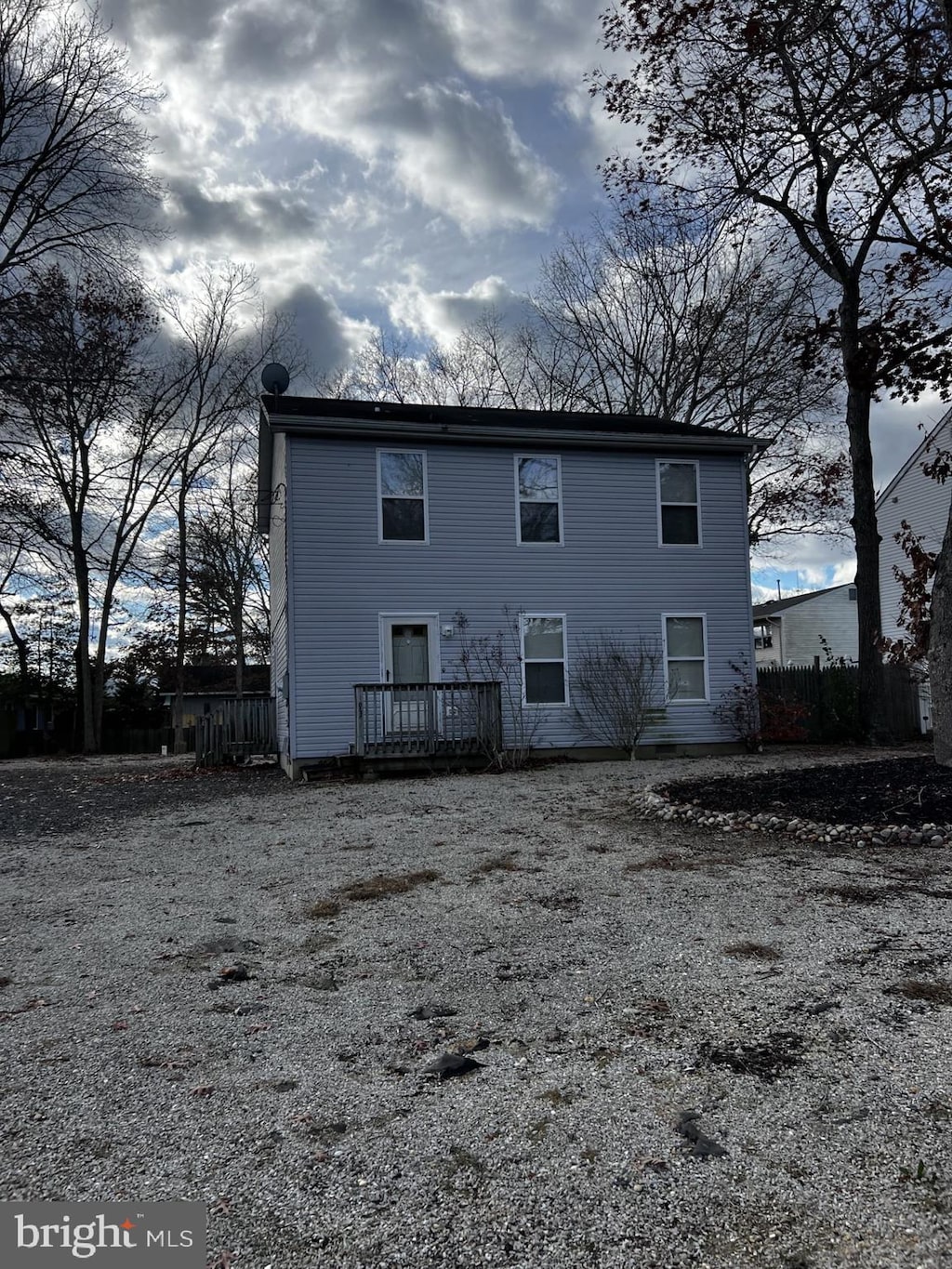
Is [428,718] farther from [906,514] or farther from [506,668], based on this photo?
[906,514]

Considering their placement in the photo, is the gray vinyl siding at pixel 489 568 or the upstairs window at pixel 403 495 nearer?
the gray vinyl siding at pixel 489 568

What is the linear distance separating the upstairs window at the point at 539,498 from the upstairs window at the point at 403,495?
5.20ft

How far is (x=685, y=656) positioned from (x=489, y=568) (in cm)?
363

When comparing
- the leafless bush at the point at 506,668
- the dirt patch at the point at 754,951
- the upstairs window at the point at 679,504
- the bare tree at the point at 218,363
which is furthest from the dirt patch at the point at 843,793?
the bare tree at the point at 218,363

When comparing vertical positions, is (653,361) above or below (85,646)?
above

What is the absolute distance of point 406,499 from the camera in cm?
1226

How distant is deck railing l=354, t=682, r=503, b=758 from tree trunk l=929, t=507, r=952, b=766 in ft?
18.9

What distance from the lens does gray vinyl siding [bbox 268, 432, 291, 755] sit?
39.9 feet

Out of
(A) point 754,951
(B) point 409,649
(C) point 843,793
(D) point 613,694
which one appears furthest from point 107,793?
(A) point 754,951

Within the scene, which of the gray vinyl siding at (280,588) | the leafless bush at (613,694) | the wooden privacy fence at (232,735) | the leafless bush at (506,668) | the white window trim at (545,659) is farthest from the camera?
the wooden privacy fence at (232,735)

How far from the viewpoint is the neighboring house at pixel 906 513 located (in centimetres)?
1894

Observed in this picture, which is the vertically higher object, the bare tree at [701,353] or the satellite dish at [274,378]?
the bare tree at [701,353]

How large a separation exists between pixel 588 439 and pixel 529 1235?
39.5 ft

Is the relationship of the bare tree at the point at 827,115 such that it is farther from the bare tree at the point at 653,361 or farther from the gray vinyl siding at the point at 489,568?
the bare tree at the point at 653,361
